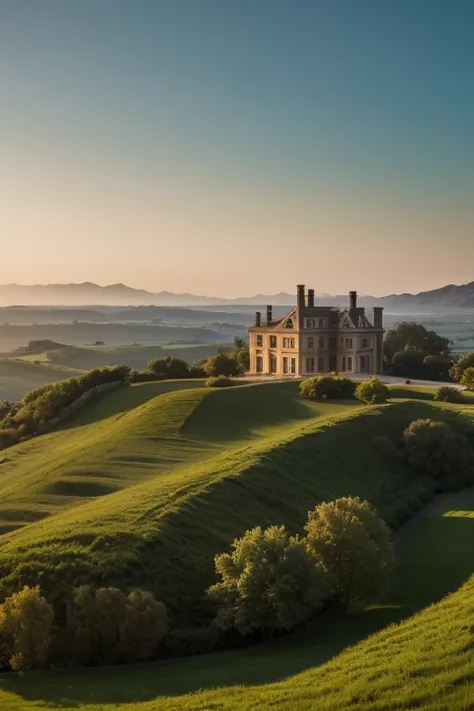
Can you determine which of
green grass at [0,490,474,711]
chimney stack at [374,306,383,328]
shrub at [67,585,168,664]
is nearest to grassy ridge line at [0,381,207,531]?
shrub at [67,585,168,664]

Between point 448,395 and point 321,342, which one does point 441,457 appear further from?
point 321,342

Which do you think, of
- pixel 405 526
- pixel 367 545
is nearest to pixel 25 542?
pixel 367 545

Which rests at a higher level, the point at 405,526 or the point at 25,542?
the point at 25,542

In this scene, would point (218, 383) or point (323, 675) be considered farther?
point (218, 383)

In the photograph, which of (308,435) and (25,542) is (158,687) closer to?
(25,542)

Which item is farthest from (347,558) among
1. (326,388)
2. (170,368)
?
(170,368)

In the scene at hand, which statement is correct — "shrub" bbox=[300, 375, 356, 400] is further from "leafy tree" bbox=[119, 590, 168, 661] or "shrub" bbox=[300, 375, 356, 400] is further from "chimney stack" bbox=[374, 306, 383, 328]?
"leafy tree" bbox=[119, 590, 168, 661]
